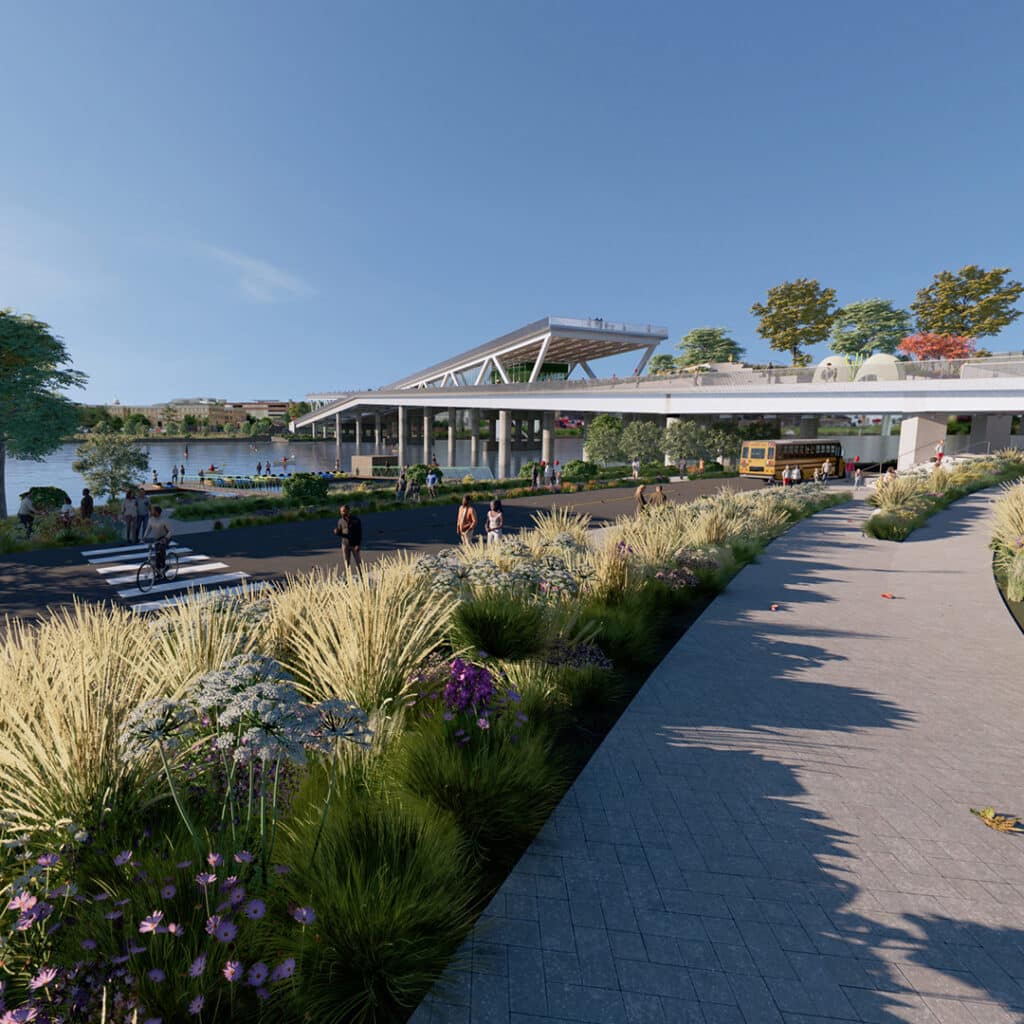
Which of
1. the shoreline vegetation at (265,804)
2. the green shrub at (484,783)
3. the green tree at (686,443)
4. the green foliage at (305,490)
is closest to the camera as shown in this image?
the shoreline vegetation at (265,804)

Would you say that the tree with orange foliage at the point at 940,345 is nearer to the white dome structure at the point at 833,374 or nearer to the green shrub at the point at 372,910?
the white dome structure at the point at 833,374

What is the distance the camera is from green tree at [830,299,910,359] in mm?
72812

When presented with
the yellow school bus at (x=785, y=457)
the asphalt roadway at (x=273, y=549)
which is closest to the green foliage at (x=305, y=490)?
the asphalt roadway at (x=273, y=549)

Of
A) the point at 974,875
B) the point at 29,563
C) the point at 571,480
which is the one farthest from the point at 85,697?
the point at 571,480

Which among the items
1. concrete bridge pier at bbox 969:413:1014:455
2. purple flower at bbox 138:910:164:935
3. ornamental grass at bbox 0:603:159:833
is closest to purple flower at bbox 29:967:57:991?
purple flower at bbox 138:910:164:935

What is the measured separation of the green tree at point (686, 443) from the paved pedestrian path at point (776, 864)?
40309 millimetres

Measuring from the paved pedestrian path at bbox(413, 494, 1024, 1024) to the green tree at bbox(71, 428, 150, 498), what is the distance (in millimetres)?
32636

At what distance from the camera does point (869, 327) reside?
244 feet

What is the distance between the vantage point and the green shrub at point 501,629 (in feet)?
20.6

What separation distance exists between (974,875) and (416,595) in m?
5.03

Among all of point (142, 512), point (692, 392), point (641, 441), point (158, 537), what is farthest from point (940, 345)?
point (158, 537)

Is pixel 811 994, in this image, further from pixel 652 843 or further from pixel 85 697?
pixel 85 697

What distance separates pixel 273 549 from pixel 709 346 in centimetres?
8413

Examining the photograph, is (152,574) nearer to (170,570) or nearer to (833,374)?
(170,570)
